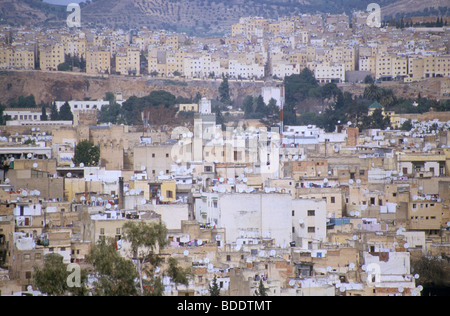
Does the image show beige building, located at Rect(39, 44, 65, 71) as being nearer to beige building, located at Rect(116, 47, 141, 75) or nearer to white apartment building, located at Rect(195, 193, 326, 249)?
beige building, located at Rect(116, 47, 141, 75)

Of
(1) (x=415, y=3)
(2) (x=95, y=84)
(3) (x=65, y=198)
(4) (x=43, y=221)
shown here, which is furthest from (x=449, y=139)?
(1) (x=415, y=3)

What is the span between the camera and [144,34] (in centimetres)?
7700

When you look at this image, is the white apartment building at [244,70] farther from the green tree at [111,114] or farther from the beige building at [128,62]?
the green tree at [111,114]

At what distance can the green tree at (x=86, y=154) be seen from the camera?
2756cm

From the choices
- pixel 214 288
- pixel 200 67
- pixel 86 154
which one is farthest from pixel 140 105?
pixel 214 288

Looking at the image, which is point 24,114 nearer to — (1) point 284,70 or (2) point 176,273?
(1) point 284,70

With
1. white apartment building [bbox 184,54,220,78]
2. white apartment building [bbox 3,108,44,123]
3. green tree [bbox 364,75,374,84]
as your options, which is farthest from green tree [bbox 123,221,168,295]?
white apartment building [bbox 184,54,220,78]

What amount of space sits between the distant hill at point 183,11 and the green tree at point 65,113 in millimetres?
40854

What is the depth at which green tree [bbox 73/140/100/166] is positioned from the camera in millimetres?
27562

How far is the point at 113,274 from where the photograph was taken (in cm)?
1437

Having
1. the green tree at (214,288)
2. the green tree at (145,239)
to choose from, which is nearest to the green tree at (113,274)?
the green tree at (145,239)

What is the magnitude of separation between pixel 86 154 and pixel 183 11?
71.9 meters

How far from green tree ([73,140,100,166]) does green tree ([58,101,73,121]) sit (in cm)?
1357

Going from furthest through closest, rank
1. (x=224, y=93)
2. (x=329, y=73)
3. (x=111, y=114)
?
1. (x=329, y=73)
2. (x=224, y=93)
3. (x=111, y=114)
